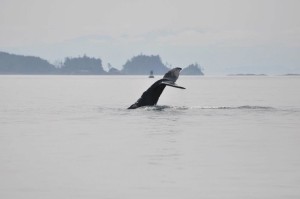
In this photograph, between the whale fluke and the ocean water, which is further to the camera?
the whale fluke

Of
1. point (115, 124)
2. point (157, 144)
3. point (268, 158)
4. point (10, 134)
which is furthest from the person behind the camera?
point (115, 124)

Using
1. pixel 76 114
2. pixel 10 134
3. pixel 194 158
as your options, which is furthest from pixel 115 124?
pixel 194 158

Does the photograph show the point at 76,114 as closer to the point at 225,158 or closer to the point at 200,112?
the point at 200,112

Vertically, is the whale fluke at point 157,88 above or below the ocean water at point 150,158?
above

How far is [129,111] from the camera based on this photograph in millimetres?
40406

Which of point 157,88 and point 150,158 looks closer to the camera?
point 150,158

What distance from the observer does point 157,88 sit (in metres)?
36.8

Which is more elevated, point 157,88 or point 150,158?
point 157,88

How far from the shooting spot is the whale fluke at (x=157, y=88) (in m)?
35.2

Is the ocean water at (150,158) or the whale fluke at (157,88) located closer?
the ocean water at (150,158)

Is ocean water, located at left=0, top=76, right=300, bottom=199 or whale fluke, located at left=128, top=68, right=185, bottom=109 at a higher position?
whale fluke, located at left=128, top=68, right=185, bottom=109

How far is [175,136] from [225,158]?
6501mm

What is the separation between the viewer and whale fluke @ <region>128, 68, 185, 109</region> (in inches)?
1384

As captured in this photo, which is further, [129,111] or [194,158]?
[129,111]
